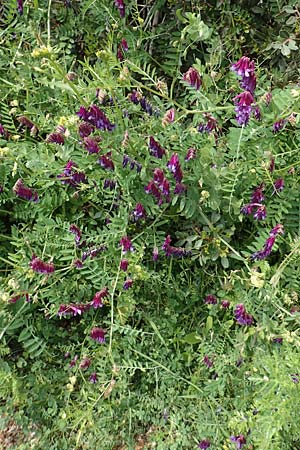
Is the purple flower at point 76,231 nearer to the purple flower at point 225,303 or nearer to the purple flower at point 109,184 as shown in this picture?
the purple flower at point 109,184

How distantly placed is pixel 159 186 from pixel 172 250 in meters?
0.32

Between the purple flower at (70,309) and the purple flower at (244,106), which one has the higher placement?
the purple flower at (244,106)

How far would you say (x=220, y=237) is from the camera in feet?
6.09

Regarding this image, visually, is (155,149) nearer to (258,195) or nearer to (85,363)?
(258,195)

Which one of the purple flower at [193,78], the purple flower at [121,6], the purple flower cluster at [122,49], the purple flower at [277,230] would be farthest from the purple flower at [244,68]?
the purple flower at [121,6]

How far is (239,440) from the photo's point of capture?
5.41 feet

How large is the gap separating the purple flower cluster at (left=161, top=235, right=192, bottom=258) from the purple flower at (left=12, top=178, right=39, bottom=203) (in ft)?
1.60

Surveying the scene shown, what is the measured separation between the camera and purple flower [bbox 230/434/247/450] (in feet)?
5.42

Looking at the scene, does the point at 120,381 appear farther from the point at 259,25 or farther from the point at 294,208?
the point at 259,25

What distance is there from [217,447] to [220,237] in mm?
711

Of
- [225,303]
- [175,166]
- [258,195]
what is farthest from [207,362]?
[175,166]

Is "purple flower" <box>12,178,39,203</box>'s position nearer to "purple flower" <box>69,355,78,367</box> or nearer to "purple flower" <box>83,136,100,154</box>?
"purple flower" <box>83,136,100,154</box>

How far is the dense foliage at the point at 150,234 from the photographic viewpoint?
167cm

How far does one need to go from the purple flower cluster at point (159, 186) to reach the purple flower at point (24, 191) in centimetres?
42
